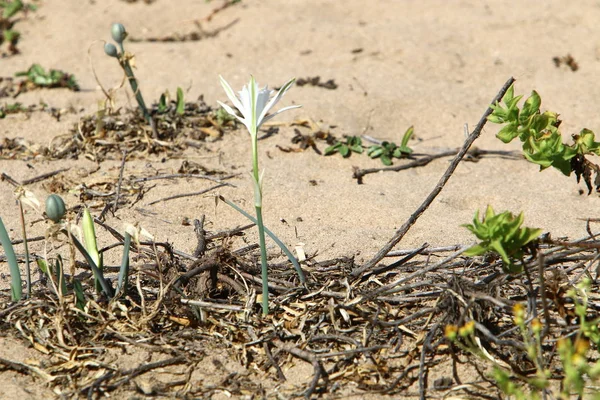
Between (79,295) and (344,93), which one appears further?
(344,93)

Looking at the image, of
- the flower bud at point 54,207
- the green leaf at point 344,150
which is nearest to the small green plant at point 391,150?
the green leaf at point 344,150

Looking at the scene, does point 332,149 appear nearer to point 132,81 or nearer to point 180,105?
point 180,105

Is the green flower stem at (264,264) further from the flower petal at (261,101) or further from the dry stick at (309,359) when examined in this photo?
the flower petal at (261,101)

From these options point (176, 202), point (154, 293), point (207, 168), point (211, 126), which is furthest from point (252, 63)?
point (154, 293)

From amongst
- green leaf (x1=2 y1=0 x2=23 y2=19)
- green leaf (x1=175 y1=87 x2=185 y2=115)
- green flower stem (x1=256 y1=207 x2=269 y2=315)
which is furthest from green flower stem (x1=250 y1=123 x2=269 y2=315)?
green leaf (x1=2 y1=0 x2=23 y2=19)

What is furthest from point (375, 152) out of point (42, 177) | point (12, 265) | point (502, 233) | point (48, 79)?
point (48, 79)
